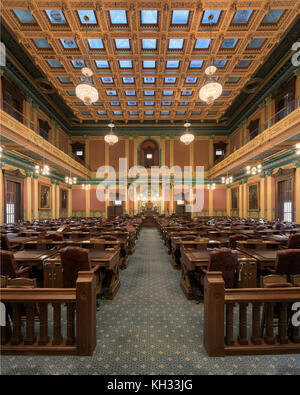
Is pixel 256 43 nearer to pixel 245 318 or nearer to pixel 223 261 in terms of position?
pixel 223 261

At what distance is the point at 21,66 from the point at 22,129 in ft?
18.8

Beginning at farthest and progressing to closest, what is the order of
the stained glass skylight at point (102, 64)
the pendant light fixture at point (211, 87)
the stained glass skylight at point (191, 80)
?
the stained glass skylight at point (191, 80) < the stained glass skylight at point (102, 64) < the pendant light fixture at point (211, 87)

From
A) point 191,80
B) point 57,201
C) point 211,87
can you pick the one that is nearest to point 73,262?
point 211,87

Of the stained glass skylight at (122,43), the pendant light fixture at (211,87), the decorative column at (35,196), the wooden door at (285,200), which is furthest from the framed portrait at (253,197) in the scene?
the decorative column at (35,196)

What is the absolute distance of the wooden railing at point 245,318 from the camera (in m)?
1.97

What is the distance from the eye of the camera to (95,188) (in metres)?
20.8

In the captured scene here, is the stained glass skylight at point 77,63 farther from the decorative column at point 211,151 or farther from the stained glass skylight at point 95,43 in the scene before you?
the decorative column at point 211,151

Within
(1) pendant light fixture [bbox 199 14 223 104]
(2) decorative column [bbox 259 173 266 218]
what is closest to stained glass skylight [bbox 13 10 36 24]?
(1) pendant light fixture [bbox 199 14 223 104]

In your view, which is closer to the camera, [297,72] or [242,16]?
[242,16]

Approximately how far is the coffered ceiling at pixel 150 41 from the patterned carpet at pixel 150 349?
359 inches

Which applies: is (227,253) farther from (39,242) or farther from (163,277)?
(39,242)

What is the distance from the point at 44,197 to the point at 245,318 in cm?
1564

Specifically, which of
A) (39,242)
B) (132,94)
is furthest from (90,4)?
(39,242)

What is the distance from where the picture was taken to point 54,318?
1.98 m
